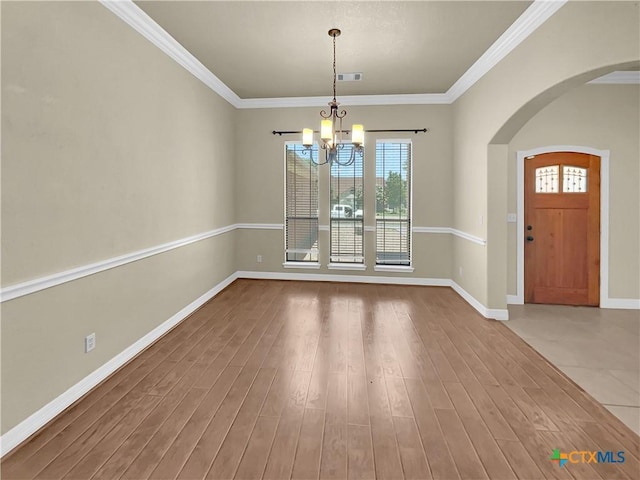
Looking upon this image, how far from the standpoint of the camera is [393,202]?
18.6 feet

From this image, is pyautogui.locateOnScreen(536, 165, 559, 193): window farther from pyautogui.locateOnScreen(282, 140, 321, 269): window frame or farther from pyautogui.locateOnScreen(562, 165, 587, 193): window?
pyautogui.locateOnScreen(282, 140, 321, 269): window frame

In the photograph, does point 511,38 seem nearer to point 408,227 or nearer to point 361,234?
point 408,227

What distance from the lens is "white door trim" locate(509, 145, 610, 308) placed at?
4418mm

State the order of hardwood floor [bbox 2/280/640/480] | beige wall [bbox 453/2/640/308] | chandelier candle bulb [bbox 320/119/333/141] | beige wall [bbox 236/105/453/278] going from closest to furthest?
hardwood floor [bbox 2/280/640/480] < beige wall [bbox 453/2/640/308] < chandelier candle bulb [bbox 320/119/333/141] < beige wall [bbox 236/105/453/278]

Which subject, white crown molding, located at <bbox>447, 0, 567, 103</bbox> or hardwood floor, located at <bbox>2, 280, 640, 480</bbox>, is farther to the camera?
white crown molding, located at <bbox>447, 0, 567, 103</bbox>

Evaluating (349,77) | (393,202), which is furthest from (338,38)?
(393,202)

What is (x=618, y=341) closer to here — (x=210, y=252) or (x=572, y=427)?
(x=572, y=427)

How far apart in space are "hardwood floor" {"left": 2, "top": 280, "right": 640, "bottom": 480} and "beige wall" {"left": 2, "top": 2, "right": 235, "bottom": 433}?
394mm

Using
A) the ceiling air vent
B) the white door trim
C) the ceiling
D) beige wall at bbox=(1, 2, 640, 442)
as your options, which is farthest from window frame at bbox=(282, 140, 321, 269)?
the white door trim

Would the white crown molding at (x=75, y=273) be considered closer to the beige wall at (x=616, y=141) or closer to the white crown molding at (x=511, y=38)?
the white crown molding at (x=511, y=38)

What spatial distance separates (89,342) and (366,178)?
4409 millimetres

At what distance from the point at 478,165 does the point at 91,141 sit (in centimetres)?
417

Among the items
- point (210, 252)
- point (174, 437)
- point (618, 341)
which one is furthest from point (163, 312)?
point (618, 341)

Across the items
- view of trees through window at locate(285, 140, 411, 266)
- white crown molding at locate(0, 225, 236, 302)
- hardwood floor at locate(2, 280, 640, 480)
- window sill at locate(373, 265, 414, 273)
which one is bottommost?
hardwood floor at locate(2, 280, 640, 480)
